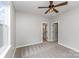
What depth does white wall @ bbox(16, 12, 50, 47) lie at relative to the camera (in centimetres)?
578

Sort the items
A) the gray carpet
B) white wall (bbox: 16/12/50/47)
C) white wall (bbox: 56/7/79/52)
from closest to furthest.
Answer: the gray carpet < white wall (bbox: 56/7/79/52) < white wall (bbox: 16/12/50/47)

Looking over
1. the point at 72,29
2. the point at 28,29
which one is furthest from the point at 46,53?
the point at 28,29

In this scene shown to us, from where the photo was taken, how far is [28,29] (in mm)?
6418

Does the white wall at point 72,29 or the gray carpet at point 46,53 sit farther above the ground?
the white wall at point 72,29

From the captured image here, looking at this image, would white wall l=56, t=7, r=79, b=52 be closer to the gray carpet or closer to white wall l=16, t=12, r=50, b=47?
the gray carpet

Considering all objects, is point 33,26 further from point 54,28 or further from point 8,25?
point 8,25

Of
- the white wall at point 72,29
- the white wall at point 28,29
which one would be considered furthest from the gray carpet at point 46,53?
the white wall at point 28,29

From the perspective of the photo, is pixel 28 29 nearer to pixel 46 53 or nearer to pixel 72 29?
pixel 46 53

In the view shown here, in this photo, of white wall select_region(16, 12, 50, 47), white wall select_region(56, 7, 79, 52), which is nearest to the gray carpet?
white wall select_region(56, 7, 79, 52)

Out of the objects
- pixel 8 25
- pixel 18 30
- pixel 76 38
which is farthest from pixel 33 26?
pixel 8 25

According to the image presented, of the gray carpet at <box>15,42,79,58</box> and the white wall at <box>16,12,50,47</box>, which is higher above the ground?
the white wall at <box>16,12,50,47</box>

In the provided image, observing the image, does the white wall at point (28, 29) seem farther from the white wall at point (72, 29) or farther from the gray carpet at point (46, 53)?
the white wall at point (72, 29)

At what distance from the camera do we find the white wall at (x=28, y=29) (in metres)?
5.78

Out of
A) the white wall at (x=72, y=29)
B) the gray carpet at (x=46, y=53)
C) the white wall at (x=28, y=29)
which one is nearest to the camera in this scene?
the gray carpet at (x=46, y=53)
